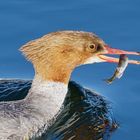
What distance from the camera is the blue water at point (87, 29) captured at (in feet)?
32.6

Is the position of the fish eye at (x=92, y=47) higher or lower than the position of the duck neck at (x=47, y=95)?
higher

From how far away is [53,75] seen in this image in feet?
29.3

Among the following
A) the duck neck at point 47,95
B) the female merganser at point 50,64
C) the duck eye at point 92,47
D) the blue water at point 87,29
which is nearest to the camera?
the female merganser at point 50,64

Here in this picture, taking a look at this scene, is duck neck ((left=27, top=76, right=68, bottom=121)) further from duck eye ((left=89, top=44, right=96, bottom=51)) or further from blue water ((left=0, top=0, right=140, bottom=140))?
blue water ((left=0, top=0, right=140, bottom=140))

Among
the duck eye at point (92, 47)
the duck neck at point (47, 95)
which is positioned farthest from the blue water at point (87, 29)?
the duck eye at point (92, 47)

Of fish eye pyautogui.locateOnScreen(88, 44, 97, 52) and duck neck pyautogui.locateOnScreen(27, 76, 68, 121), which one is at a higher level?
fish eye pyautogui.locateOnScreen(88, 44, 97, 52)

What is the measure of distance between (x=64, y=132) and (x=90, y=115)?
66 cm

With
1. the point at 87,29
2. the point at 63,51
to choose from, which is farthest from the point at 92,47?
the point at 87,29

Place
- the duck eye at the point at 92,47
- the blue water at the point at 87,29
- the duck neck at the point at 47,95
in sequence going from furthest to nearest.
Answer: the blue water at the point at 87,29
the duck neck at the point at 47,95
the duck eye at the point at 92,47

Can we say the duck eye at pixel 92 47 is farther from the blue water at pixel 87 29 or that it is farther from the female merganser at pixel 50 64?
the blue water at pixel 87 29

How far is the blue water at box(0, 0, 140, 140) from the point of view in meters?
9.92

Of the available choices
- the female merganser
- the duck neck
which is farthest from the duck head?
the duck neck

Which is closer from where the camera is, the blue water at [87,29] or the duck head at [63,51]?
the duck head at [63,51]

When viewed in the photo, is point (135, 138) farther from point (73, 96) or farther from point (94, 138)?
point (73, 96)
